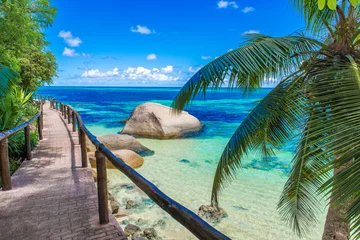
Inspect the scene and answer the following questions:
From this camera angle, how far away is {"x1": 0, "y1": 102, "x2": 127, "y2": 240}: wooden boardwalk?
3.03 m

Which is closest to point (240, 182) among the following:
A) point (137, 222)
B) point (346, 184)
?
point (137, 222)

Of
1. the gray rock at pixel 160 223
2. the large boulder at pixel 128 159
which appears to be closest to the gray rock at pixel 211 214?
the gray rock at pixel 160 223

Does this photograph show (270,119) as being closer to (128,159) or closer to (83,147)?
(83,147)

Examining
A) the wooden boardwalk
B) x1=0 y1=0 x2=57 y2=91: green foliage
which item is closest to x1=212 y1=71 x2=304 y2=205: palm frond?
→ the wooden boardwalk

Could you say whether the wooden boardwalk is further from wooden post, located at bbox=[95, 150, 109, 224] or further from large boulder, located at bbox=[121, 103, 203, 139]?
large boulder, located at bbox=[121, 103, 203, 139]

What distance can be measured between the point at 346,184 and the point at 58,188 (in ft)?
14.7

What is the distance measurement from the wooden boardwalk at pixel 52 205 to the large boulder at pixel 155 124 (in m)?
11.3

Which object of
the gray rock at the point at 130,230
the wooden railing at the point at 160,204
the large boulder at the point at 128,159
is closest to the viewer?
the wooden railing at the point at 160,204

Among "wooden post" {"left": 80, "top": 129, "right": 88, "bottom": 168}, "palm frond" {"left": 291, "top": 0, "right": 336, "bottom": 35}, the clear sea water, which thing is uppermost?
"palm frond" {"left": 291, "top": 0, "right": 336, "bottom": 35}

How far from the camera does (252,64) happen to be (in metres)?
3.69

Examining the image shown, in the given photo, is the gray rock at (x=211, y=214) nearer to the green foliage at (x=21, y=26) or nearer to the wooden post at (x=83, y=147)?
the wooden post at (x=83, y=147)

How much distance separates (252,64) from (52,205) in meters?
3.81

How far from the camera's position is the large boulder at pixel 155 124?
57.9 ft

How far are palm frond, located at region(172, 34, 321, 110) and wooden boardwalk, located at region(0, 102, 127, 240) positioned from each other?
7.02 feet
